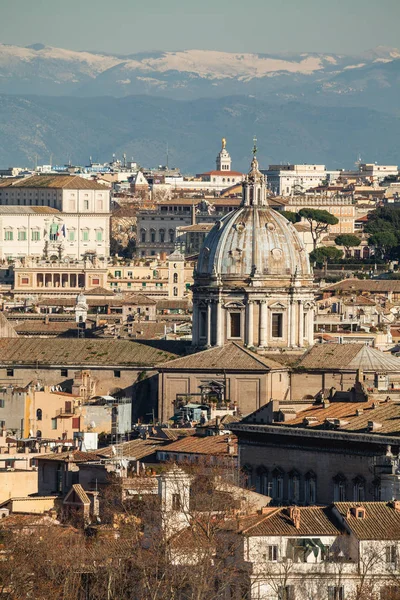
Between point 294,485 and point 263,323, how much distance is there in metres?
40.0

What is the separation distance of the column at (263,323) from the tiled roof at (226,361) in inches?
84.5

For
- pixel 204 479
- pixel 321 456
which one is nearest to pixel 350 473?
pixel 321 456

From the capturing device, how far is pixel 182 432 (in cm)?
6962

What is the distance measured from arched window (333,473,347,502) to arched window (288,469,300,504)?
4.49 feet

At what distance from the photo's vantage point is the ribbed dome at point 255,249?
319ft

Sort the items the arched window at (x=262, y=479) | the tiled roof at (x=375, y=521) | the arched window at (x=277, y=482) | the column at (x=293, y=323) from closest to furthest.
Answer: the tiled roof at (x=375, y=521)
the arched window at (x=277, y=482)
the arched window at (x=262, y=479)
the column at (x=293, y=323)

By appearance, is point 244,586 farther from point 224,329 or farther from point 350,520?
point 224,329

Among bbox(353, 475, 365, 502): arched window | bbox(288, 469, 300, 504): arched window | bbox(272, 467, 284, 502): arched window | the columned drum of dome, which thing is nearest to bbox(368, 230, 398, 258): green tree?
the columned drum of dome

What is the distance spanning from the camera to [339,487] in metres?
54.5

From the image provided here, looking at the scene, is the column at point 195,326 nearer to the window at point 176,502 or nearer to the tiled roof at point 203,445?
the tiled roof at point 203,445

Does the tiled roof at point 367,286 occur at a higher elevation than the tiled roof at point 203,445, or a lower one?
higher

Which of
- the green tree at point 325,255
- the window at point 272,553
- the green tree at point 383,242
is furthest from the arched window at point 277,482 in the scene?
the green tree at point 383,242

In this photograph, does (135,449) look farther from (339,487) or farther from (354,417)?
(339,487)

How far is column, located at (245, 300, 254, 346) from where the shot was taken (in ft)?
315
